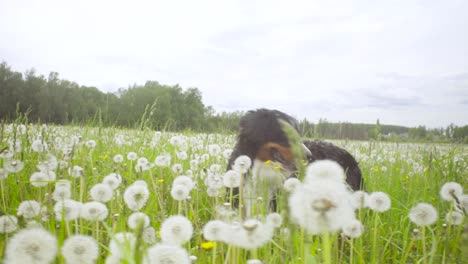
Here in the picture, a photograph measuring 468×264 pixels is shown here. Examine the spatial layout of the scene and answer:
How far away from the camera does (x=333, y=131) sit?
7.48 m

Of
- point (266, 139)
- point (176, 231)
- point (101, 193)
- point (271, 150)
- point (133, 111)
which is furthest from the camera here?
point (133, 111)

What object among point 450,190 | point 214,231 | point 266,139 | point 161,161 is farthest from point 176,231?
point 266,139

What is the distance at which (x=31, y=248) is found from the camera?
3.12ft

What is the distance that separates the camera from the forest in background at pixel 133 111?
5.87 meters

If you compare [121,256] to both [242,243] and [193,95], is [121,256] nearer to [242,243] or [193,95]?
[242,243]

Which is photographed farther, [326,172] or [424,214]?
[424,214]

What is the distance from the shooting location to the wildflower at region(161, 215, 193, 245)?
119 cm

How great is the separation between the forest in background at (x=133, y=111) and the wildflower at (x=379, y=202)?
5.67 feet

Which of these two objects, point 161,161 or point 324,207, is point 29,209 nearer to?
point 324,207

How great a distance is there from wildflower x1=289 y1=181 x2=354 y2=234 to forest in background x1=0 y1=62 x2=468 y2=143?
279 cm

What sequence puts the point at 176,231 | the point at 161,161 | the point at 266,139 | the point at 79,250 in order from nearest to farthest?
the point at 79,250
the point at 176,231
the point at 161,161
the point at 266,139

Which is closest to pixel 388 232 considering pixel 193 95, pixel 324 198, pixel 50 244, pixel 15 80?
pixel 324 198

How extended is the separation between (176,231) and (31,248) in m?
0.45

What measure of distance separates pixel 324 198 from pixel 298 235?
104 cm
